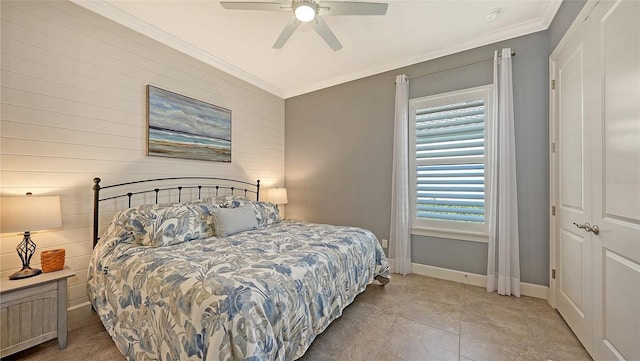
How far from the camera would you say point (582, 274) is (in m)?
1.85

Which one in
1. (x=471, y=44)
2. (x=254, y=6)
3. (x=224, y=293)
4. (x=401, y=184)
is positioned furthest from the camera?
(x=401, y=184)

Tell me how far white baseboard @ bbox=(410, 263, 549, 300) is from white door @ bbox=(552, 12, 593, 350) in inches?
10.2

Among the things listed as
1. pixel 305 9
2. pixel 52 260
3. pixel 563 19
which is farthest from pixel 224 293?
pixel 563 19

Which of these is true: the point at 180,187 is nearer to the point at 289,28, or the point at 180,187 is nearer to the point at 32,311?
the point at 32,311

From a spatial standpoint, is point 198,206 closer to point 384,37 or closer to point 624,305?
point 384,37

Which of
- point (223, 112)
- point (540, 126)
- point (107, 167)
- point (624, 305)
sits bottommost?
point (624, 305)

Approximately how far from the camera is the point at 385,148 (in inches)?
140

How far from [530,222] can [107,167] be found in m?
4.30

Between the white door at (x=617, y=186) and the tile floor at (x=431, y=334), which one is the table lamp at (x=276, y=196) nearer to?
the tile floor at (x=431, y=334)

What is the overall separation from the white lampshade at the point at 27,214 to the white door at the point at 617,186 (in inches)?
142

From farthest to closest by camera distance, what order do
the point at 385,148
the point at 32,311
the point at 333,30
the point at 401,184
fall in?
the point at 385,148 → the point at 401,184 → the point at 333,30 → the point at 32,311

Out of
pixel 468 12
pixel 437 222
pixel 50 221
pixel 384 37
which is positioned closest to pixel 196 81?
pixel 50 221

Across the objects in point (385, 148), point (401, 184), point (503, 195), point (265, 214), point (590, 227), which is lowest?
point (265, 214)

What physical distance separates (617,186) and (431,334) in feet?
5.06
